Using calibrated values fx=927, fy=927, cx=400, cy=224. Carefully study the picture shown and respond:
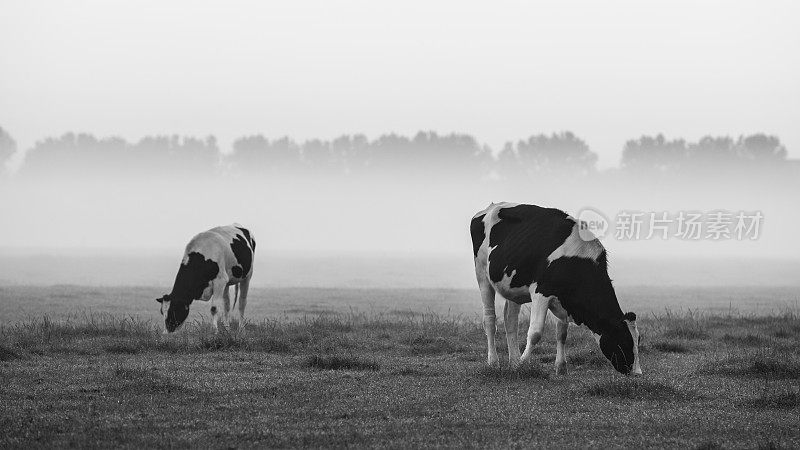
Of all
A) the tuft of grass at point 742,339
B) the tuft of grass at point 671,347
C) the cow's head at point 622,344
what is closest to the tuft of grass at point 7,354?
the cow's head at point 622,344

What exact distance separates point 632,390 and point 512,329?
Answer: 12.7 ft

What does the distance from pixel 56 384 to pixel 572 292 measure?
8.52 meters

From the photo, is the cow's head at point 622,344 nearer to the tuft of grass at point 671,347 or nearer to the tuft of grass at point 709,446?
the tuft of grass at point 671,347

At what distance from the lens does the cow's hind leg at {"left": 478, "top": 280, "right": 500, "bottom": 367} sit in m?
17.0

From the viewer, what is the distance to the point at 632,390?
1358cm

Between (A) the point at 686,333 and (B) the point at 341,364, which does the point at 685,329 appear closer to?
(A) the point at 686,333

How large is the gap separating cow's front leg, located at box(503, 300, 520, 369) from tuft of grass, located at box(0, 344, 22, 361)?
920 cm

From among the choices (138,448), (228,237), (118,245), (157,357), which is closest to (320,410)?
(138,448)

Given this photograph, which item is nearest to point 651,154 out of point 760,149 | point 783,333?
point 760,149

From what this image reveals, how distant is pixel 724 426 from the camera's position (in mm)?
11469

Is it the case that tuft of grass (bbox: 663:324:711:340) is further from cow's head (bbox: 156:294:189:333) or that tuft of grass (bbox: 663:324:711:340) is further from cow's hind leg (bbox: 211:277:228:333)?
cow's head (bbox: 156:294:189:333)

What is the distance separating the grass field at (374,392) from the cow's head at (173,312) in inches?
105

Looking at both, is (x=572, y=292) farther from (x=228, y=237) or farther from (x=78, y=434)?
(x=228, y=237)

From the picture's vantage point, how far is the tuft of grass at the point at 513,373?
49.9 feet
